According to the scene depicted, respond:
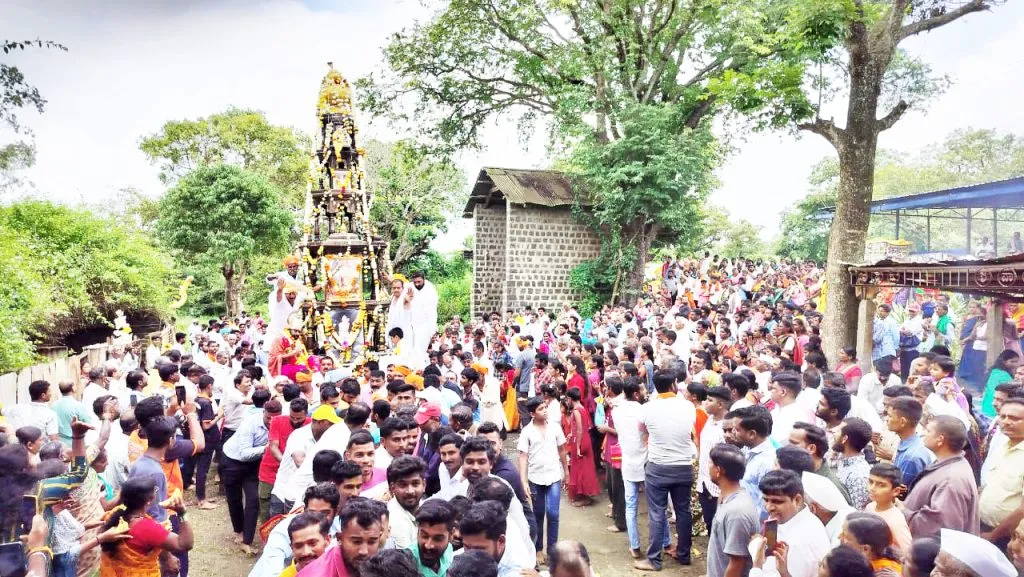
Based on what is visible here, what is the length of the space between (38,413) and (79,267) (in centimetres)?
1182

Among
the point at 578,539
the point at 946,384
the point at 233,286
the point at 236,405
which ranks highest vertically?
the point at 233,286

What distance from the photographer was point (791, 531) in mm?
3506

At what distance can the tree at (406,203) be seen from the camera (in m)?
29.9

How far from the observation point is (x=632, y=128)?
65.1 feet

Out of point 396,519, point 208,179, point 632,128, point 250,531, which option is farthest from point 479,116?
point 396,519

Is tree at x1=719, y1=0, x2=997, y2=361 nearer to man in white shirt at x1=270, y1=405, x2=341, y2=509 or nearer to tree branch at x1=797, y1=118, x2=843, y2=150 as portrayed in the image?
tree branch at x1=797, y1=118, x2=843, y2=150

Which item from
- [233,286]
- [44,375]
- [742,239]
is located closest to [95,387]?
[44,375]

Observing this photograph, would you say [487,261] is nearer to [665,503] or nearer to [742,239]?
[665,503]

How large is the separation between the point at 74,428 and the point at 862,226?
11489 millimetres

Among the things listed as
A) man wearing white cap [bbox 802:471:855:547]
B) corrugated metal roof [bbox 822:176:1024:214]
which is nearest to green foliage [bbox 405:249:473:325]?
corrugated metal roof [bbox 822:176:1024:214]

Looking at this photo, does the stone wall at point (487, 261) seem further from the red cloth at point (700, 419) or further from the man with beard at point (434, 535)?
the man with beard at point (434, 535)

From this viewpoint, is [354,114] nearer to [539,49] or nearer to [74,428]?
[74,428]

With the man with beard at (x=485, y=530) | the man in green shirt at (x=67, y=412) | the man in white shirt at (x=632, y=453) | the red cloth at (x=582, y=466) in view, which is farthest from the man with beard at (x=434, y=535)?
the red cloth at (x=582, y=466)

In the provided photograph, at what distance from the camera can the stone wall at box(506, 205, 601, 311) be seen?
23.7 m
